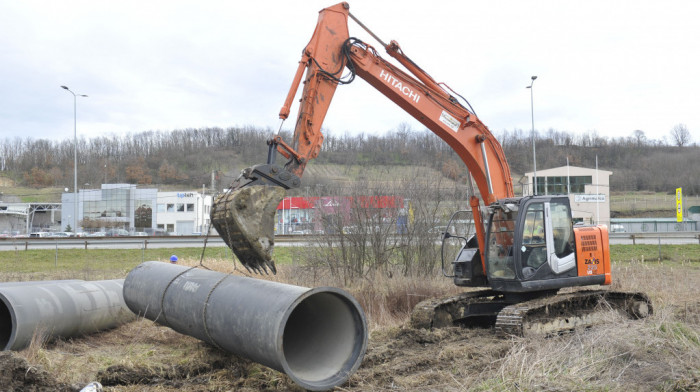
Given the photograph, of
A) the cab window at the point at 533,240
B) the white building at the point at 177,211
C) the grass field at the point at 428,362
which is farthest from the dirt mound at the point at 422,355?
the white building at the point at 177,211

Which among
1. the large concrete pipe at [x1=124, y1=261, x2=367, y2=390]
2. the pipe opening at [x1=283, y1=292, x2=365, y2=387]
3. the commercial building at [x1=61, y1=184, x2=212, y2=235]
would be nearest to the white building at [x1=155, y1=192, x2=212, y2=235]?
the commercial building at [x1=61, y1=184, x2=212, y2=235]

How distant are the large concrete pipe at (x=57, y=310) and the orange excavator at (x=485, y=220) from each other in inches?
156

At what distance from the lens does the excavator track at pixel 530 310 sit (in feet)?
28.9

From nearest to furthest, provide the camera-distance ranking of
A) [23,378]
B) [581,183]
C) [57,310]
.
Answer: [23,378] → [57,310] → [581,183]

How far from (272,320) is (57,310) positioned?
14.8 feet

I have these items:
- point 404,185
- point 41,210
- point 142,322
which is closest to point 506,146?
point 41,210

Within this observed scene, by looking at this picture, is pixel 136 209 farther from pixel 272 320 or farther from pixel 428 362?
pixel 272 320

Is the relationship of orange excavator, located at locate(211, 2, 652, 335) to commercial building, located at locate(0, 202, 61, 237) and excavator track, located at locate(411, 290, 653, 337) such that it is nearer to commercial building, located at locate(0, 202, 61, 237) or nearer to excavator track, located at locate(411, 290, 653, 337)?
excavator track, located at locate(411, 290, 653, 337)

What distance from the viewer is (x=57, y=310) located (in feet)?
27.7

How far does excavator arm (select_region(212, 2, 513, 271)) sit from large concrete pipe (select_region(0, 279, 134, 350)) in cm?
334

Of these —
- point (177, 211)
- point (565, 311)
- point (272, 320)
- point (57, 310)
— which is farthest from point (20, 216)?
point (272, 320)

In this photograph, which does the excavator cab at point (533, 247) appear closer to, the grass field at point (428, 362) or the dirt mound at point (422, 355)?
the grass field at point (428, 362)

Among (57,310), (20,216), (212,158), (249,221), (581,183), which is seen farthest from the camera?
(212,158)

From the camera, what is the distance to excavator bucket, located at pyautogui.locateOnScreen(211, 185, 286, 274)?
6461 mm
